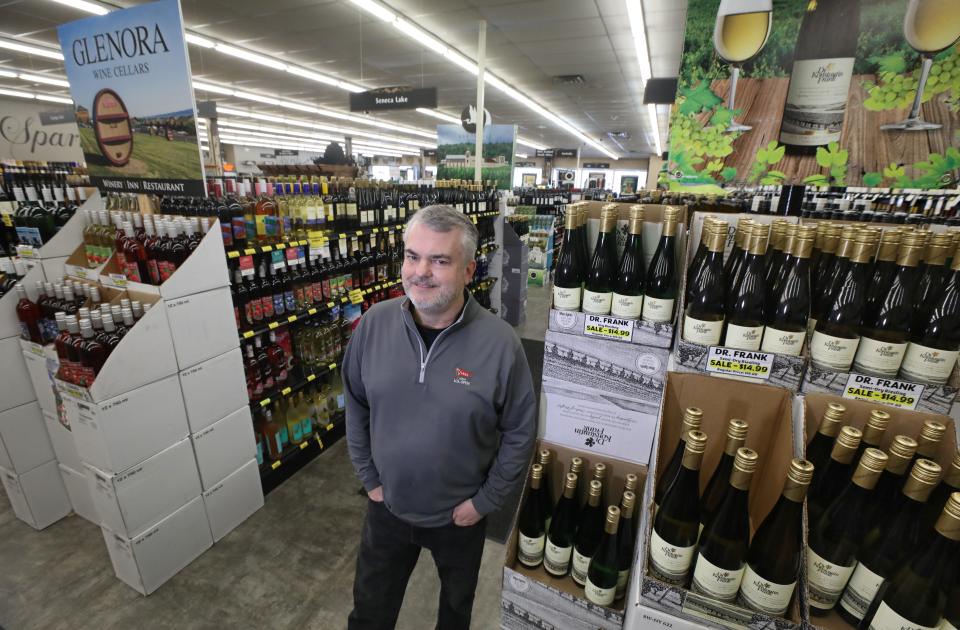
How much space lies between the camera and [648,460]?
1.46 metres

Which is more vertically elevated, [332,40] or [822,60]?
[332,40]

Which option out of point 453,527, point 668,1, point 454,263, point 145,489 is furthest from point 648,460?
point 668,1

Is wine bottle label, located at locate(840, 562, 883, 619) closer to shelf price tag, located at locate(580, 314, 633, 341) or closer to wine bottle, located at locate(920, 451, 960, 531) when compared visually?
wine bottle, located at locate(920, 451, 960, 531)

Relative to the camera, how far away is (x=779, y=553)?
100cm

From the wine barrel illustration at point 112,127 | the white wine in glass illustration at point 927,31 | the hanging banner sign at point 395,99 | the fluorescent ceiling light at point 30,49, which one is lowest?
the wine barrel illustration at point 112,127

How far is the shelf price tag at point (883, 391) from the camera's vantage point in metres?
1.02

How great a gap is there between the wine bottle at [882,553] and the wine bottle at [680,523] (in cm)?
31

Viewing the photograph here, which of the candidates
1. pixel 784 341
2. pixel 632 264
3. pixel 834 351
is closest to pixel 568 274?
pixel 632 264

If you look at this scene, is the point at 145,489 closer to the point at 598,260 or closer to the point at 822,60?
the point at 598,260

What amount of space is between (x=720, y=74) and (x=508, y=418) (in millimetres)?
2186

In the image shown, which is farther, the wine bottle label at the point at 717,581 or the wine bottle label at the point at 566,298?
the wine bottle label at the point at 566,298

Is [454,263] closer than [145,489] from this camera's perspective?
Yes

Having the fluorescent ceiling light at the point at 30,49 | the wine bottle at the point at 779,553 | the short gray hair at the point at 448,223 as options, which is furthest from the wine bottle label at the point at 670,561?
the fluorescent ceiling light at the point at 30,49

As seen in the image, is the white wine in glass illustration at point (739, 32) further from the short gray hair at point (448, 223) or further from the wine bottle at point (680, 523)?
the wine bottle at point (680, 523)
